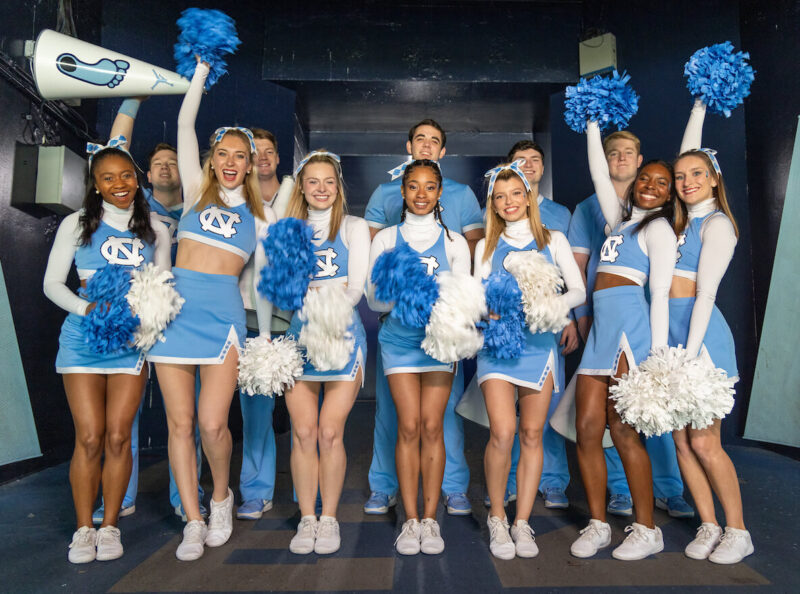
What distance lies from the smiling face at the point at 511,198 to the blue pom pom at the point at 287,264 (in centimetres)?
87

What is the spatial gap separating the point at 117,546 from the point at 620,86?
2.93 meters

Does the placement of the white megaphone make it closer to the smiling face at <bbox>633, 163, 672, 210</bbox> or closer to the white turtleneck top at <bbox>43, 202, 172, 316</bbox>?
the white turtleneck top at <bbox>43, 202, 172, 316</bbox>

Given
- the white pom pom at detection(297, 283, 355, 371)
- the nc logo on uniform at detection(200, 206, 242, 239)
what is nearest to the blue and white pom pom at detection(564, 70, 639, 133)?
the white pom pom at detection(297, 283, 355, 371)

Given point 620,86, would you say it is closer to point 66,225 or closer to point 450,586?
point 450,586

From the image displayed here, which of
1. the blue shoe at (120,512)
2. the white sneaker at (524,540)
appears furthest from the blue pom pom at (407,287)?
the blue shoe at (120,512)

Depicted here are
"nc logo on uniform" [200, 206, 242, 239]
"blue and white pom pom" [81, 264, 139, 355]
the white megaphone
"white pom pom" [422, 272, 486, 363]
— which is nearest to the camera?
"white pom pom" [422, 272, 486, 363]

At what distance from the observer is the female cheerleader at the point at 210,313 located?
2.43m

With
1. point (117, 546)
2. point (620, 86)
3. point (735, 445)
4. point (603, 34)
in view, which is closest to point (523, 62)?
point (603, 34)

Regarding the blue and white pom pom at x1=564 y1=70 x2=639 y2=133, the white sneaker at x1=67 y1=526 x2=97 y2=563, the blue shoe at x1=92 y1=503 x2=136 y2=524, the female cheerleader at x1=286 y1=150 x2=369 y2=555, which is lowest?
the blue shoe at x1=92 y1=503 x2=136 y2=524

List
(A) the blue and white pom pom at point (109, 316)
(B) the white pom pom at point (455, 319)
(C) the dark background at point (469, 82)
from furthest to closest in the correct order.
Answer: (C) the dark background at point (469, 82)
(A) the blue and white pom pom at point (109, 316)
(B) the white pom pom at point (455, 319)

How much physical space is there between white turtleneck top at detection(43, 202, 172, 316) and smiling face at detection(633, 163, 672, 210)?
7.03 ft

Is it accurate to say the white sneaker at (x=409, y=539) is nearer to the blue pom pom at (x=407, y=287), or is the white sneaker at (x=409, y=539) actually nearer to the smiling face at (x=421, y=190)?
the blue pom pom at (x=407, y=287)

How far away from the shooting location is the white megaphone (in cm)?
299

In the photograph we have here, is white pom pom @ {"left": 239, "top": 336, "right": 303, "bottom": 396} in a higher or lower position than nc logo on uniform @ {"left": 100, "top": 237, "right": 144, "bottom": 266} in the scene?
lower
